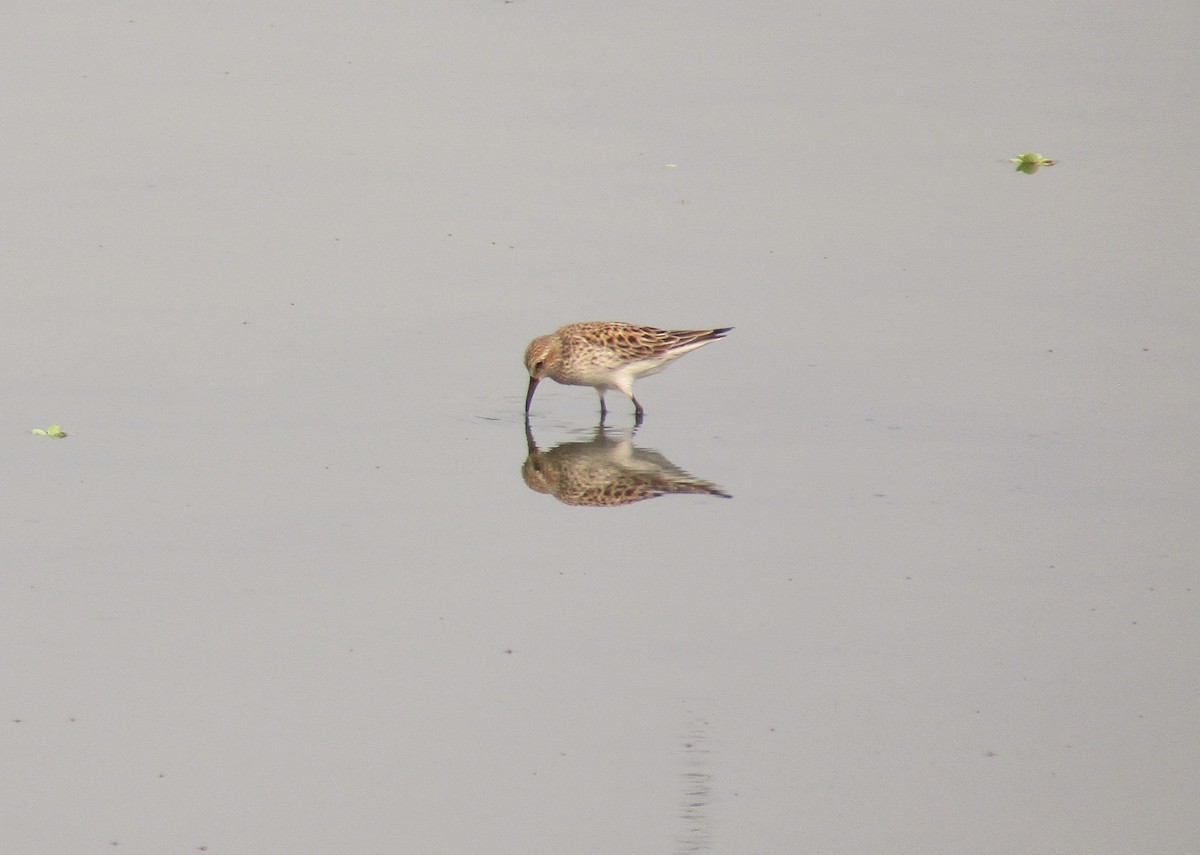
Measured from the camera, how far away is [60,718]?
32.9 ft

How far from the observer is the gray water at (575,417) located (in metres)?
9.65

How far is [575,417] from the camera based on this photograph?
14.8m

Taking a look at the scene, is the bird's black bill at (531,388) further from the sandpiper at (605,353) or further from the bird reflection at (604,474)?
the bird reflection at (604,474)

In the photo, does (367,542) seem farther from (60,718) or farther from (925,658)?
(925,658)

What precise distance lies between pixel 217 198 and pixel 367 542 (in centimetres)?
698

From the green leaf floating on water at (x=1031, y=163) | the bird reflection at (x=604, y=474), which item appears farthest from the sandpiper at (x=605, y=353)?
the green leaf floating on water at (x=1031, y=163)

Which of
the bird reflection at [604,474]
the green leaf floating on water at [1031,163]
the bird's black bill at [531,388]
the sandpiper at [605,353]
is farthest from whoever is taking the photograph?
the green leaf floating on water at [1031,163]

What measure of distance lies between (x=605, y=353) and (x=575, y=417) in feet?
2.52

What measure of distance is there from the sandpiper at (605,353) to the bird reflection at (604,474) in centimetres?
53

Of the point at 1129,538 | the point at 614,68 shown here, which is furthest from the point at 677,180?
the point at 1129,538

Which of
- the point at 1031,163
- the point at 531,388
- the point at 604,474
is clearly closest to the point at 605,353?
the point at 531,388

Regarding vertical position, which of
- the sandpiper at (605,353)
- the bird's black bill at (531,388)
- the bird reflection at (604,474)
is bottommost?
the bird reflection at (604,474)

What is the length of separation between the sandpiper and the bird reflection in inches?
21.0

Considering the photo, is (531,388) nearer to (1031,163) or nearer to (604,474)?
(604,474)
